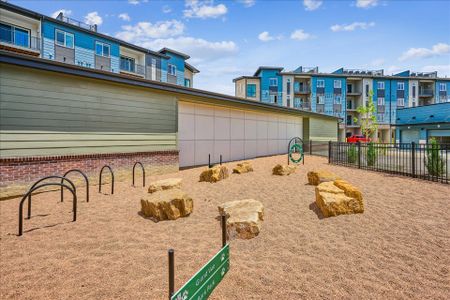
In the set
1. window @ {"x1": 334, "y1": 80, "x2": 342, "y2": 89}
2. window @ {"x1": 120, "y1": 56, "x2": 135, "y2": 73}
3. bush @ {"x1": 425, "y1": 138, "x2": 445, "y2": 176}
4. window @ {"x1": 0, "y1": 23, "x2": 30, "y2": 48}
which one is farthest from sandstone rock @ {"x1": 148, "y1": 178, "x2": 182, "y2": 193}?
window @ {"x1": 334, "y1": 80, "x2": 342, "y2": 89}

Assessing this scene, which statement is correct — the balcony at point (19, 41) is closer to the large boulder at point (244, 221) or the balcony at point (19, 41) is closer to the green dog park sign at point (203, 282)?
the large boulder at point (244, 221)

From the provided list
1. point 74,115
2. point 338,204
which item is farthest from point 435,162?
point 74,115

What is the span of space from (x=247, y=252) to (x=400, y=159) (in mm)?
13141

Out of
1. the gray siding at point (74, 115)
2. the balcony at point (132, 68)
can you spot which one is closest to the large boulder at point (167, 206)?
the gray siding at point (74, 115)

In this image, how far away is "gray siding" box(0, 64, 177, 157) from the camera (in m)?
7.58

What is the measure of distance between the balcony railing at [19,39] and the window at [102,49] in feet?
17.1

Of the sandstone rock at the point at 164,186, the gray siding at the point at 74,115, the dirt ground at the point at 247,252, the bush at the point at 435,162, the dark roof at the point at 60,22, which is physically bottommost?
the dirt ground at the point at 247,252

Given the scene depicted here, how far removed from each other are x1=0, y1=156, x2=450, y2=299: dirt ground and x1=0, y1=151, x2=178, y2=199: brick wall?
1061 millimetres

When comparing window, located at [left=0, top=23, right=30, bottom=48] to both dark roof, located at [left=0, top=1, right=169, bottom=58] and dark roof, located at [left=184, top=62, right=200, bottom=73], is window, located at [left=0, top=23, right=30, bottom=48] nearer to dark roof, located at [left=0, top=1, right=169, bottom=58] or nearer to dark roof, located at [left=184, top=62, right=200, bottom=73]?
dark roof, located at [left=0, top=1, right=169, bottom=58]

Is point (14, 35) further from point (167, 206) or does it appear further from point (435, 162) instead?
point (435, 162)

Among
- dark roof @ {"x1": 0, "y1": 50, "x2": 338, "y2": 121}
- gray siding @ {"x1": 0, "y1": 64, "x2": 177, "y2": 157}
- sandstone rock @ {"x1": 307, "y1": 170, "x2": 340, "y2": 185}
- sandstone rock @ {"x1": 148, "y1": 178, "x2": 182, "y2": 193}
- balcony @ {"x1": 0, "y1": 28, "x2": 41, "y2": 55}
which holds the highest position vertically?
balcony @ {"x1": 0, "y1": 28, "x2": 41, "y2": 55}

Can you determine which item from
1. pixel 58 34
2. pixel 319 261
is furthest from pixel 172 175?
pixel 58 34

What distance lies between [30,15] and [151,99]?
20.1 m

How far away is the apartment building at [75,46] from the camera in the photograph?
2134 centimetres
